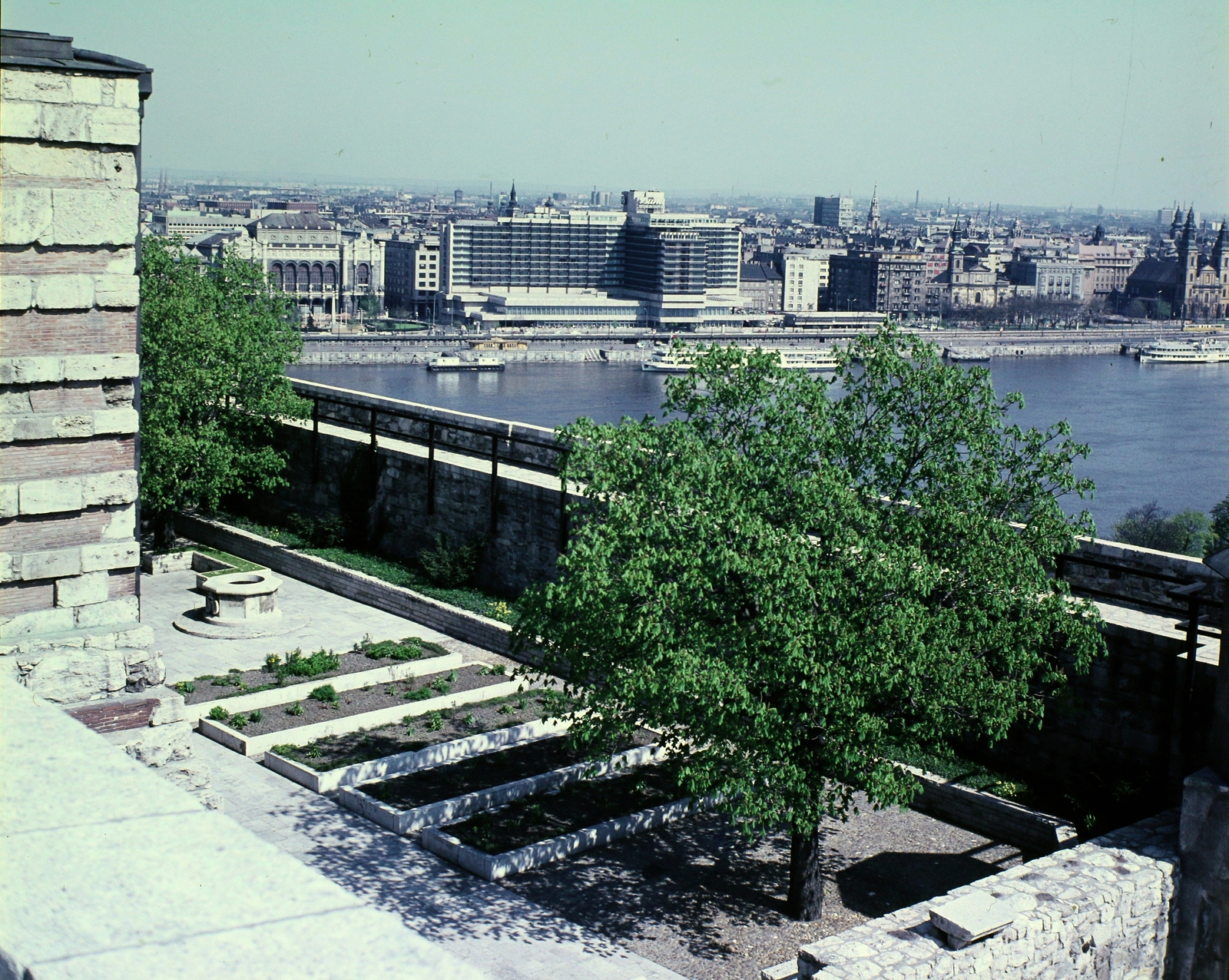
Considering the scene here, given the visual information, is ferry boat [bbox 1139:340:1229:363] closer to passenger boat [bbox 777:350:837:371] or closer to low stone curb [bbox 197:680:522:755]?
passenger boat [bbox 777:350:837:371]

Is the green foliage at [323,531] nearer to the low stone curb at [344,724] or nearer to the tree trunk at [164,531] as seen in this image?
the tree trunk at [164,531]

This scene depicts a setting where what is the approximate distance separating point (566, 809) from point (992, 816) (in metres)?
2.85

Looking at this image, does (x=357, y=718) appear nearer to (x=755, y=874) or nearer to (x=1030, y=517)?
(x=755, y=874)

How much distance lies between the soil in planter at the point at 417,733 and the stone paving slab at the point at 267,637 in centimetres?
183

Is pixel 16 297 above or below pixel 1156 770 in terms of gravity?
above

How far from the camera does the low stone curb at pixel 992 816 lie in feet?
29.3

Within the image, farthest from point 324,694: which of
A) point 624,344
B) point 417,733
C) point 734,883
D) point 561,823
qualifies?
point 624,344

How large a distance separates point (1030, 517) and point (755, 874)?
2763mm

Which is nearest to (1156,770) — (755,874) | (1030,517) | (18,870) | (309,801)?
(1030,517)

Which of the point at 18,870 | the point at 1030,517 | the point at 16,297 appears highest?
the point at 16,297

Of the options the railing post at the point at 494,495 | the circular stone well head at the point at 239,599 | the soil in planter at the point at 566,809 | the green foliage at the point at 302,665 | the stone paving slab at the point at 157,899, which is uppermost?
the stone paving slab at the point at 157,899

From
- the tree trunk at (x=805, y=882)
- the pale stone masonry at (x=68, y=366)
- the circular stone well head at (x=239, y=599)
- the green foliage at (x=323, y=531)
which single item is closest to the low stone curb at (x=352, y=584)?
the green foliage at (x=323, y=531)

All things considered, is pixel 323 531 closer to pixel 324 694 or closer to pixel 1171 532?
pixel 324 694

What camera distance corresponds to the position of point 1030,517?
8273 millimetres
